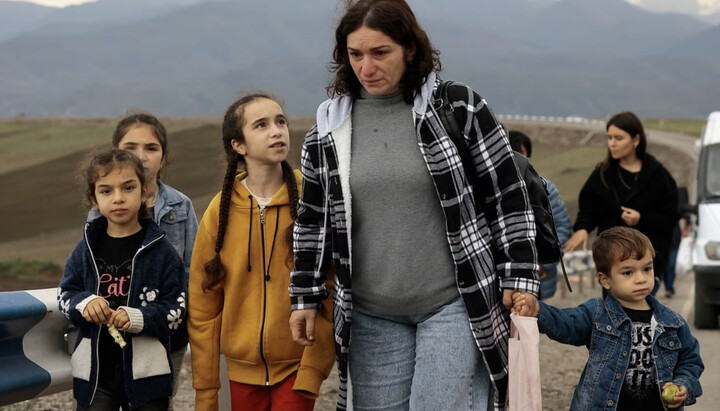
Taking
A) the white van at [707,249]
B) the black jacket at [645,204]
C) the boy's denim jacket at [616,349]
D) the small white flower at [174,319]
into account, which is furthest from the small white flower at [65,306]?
the white van at [707,249]

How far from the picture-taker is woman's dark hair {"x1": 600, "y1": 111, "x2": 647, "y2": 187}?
22.6ft

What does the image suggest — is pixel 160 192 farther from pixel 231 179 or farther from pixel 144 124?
pixel 231 179

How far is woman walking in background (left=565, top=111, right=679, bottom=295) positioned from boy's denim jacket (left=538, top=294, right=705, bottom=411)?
240 centimetres

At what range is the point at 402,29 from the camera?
358cm

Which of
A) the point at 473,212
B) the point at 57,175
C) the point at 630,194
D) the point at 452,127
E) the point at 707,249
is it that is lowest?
the point at 57,175

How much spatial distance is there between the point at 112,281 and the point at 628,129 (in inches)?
165

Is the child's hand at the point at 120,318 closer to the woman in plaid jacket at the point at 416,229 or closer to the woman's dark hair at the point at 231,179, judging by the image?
the woman's dark hair at the point at 231,179

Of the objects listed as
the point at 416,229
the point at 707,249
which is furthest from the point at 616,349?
the point at 707,249

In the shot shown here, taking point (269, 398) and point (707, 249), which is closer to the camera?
point (269, 398)

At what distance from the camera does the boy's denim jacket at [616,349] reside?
13.7 ft

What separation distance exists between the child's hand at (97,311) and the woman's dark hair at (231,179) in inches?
18.1

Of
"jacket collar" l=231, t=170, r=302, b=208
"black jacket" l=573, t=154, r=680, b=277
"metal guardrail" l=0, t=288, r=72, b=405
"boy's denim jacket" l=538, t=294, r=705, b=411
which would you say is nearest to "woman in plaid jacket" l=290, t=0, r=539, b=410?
"jacket collar" l=231, t=170, r=302, b=208

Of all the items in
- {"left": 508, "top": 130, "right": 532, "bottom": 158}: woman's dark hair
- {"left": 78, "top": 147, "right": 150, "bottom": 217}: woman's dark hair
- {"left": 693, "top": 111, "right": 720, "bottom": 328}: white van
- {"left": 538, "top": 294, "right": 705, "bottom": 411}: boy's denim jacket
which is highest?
{"left": 78, "top": 147, "right": 150, "bottom": 217}: woman's dark hair

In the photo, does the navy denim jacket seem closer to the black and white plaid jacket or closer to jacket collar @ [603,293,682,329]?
the black and white plaid jacket
